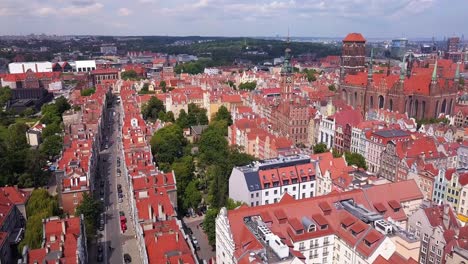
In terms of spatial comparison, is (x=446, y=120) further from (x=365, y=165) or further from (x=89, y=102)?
(x=89, y=102)

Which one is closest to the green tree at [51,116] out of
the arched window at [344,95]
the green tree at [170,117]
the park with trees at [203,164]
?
the green tree at [170,117]

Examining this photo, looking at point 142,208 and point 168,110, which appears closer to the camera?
point 142,208

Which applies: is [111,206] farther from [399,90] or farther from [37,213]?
[399,90]

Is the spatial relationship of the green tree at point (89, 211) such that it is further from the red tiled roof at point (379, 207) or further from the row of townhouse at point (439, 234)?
the row of townhouse at point (439, 234)

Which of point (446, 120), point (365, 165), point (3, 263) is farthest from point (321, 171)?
point (446, 120)

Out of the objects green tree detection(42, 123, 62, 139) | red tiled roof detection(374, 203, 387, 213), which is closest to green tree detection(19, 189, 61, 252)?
red tiled roof detection(374, 203, 387, 213)

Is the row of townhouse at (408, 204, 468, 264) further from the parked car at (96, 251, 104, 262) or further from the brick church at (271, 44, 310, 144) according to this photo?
the brick church at (271, 44, 310, 144)
